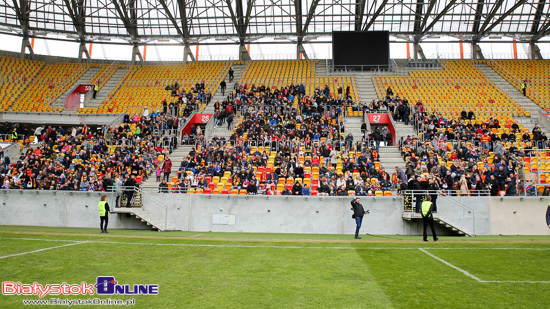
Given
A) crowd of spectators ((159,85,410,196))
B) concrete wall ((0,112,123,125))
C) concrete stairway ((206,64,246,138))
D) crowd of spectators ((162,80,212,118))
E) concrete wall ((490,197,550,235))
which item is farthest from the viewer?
concrete wall ((0,112,123,125))

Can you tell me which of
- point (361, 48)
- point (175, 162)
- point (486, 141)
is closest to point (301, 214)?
point (175, 162)

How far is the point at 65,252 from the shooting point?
11.7 metres

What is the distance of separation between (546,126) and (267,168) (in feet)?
70.5

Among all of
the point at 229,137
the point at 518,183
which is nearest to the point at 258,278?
the point at 518,183

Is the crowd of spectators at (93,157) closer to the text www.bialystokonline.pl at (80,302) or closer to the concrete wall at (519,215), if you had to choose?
the text www.bialystokonline.pl at (80,302)

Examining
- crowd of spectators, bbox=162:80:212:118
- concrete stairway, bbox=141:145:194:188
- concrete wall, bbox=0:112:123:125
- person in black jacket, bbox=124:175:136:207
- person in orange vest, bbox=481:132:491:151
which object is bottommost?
person in black jacket, bbox=124:175:136:207

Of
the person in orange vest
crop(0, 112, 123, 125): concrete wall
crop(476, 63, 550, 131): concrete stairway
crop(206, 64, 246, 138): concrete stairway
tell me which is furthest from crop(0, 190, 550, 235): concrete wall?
crop(0, 112, 123, 125): concrete wall

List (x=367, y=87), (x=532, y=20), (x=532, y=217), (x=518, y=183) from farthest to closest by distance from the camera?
(x=532, y=20)
(x=367, y=87)
(x=518, y=183)
(x=532, y=217)

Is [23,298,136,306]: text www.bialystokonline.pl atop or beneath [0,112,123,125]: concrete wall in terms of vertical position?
beneath

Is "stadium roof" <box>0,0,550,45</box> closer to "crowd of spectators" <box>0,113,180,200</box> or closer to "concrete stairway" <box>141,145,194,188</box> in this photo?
"crowd of spectators" <box>0,113,180,200</box>

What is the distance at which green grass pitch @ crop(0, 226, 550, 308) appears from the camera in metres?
7.36

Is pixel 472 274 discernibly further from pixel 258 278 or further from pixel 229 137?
pixel 229 137

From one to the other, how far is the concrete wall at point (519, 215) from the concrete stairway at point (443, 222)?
1.84m

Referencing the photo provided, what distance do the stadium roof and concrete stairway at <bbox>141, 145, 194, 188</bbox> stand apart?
19385 mm
